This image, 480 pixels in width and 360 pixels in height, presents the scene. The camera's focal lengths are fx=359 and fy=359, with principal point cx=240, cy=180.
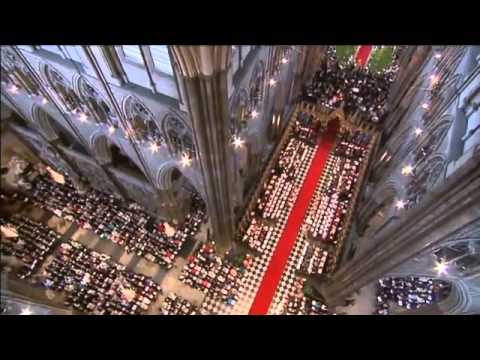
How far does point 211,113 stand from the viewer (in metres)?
12.0

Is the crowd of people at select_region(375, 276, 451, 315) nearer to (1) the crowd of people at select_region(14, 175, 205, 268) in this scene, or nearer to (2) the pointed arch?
(1) the crowd of people at select_region(14, 175, 205, 268)

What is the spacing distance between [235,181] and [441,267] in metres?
9.58

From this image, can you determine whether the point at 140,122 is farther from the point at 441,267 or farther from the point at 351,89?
the point at 351,89

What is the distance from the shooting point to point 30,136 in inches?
814

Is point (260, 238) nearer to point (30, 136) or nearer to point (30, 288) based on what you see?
point (30, 288)

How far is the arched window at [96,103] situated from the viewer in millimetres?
15391

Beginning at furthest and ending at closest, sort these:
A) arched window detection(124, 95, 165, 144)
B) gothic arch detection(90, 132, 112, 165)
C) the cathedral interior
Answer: gothic arch detection(90, 132, 112, 165), arched window detection(124, 95, 165, 144), the cathedral interior

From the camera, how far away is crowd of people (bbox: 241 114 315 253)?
2152cm

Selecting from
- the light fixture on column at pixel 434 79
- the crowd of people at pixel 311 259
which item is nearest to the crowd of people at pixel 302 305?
the crowd of people at pixel 311 259

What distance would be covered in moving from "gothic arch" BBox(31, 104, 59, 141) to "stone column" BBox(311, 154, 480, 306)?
17022 millimetres

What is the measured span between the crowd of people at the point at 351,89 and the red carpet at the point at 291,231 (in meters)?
1.82

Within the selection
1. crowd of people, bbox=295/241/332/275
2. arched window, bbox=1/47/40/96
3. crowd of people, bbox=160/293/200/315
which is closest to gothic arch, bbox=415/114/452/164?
crowd of people, bbox=295/241/332/275
